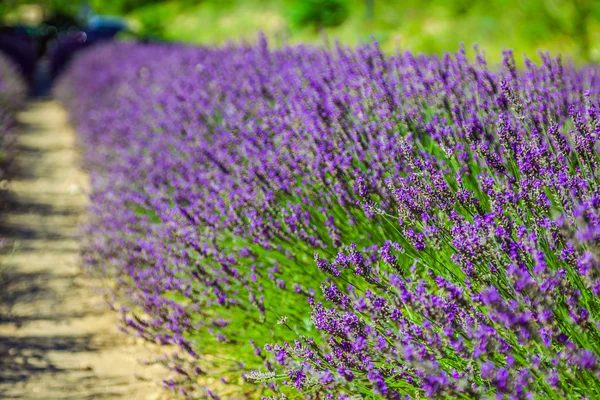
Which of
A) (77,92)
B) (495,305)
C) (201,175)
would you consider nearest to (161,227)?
(201,175)

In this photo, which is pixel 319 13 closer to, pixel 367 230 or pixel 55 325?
pixel 55 325

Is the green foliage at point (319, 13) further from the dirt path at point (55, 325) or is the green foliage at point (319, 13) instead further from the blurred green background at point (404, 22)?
the dirt path at point (55, 325)

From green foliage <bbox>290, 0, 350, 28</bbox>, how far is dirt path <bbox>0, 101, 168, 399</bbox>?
15.5 m

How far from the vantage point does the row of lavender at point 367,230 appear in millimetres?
1447

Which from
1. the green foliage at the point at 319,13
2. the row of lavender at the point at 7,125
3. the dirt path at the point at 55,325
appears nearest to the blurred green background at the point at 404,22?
the green foliage at the point at 319,13

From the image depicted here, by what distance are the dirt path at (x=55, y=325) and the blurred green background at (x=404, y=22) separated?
2.20 metres

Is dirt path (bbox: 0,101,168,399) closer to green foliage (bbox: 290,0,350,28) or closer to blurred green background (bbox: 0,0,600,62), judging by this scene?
blurred green background (bbox: 0,0,600,62)

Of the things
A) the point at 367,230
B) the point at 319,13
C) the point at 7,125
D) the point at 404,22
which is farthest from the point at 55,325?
the point at 319,13

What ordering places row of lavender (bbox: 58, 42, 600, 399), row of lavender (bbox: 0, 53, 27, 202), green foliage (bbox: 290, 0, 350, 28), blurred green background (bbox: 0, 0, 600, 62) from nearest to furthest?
row of lavender (bbox: 58, 42, 600, 399)
row of lavender (bbox: 0, 53, 27, 202)
blurred green background (bbox: 0, 0, 600, 62)
green foliage (bbox: 290, 0, 350, 28)

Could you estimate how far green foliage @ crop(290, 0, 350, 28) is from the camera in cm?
2031

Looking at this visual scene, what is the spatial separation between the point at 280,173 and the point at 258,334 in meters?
0.72

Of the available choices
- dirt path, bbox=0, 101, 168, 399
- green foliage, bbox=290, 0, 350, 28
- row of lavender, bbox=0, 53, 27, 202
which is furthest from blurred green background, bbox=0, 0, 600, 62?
row of lavender, bbox=0, 53, 27, 202

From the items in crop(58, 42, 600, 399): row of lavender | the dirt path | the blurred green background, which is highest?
the blurred green background

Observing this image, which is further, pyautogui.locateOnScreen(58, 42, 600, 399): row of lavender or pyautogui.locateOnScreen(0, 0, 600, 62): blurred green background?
pyautogui.locateOnScreen(0, 0, 600, 62): blurred green background
